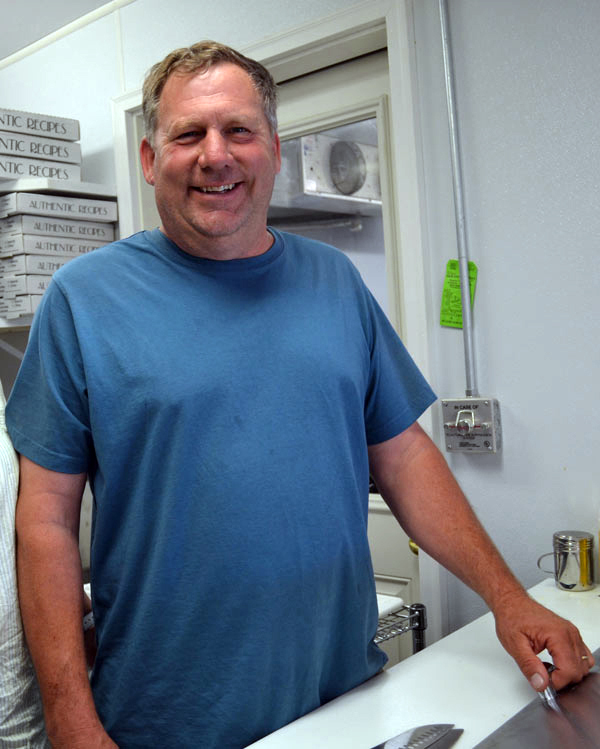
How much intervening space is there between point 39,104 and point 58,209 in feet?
1.99

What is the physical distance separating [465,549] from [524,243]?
816 millimetres

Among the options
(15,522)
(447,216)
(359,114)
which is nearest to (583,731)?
(15,522)

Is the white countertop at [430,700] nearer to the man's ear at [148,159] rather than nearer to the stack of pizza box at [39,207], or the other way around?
the man's ear at [148,159]

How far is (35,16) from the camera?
8.97 ft

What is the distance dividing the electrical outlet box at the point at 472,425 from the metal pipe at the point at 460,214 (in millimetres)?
36

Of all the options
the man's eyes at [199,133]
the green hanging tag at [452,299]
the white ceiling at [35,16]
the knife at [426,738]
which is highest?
the white ceiling at [35,16]

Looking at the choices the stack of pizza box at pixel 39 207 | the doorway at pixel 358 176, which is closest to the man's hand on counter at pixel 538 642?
the doorway at pixel 358 176

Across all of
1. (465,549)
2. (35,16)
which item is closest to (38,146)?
(35,16)

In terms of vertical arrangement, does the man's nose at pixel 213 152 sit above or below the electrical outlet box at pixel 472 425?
above

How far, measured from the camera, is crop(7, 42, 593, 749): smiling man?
1.05 metres

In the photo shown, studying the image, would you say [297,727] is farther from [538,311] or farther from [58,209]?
[58,209]

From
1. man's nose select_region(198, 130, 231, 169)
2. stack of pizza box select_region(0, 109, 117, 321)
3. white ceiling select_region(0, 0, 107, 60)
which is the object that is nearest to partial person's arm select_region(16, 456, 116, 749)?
man's nose select_region(198, 130, 231, 169)

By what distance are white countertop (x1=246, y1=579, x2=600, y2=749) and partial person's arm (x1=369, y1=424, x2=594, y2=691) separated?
60mm

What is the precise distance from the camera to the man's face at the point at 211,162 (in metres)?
1.13
